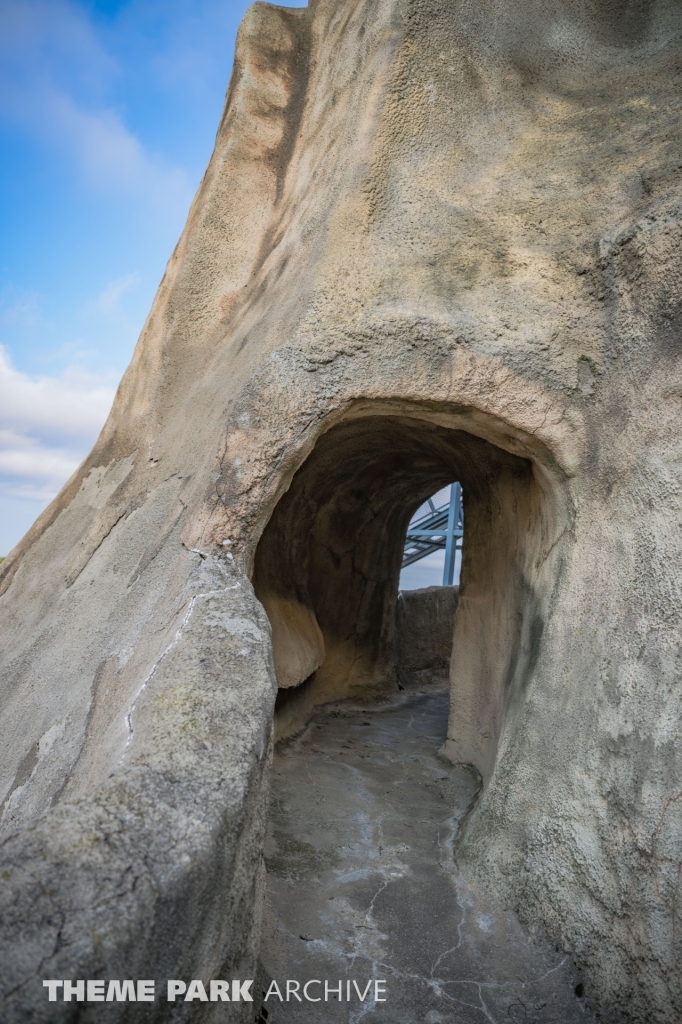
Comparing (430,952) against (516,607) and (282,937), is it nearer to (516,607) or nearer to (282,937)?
(282,937)

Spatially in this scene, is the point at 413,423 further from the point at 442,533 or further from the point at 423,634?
the point at 442,533

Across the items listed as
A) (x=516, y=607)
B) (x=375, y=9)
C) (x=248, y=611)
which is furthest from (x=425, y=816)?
(x=375, y=9)

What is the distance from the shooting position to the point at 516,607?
3568mm

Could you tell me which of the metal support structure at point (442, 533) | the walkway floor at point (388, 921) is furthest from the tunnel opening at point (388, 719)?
the metal support structure at point (442, 533)

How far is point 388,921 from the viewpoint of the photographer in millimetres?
2543

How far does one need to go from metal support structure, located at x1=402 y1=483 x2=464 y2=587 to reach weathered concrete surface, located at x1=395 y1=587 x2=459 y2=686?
3134 mm

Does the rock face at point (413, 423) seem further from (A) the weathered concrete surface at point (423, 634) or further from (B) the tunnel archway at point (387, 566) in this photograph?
(A) the weathered concrete surface at point (423, 634)

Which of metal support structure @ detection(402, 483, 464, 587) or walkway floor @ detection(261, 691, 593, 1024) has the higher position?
metal support structure @ detection(402, 483, 464, 587)

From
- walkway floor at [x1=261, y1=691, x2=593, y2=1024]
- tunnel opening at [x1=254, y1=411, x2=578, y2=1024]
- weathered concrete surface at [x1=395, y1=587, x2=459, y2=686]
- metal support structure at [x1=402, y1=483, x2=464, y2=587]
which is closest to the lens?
walkway floor at [x1=261, y1=691, x2=593, y2=1024]

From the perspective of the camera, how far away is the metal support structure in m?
11.6

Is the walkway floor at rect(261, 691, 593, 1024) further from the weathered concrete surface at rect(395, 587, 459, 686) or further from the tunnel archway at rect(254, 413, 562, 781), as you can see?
the weathered concrete surface at rect(395, 587, 459, 686)

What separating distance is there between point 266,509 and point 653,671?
55.0 inches

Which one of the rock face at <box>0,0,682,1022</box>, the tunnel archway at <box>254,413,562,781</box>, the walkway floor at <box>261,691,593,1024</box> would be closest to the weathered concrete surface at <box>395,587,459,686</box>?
the tunnel archway at <box>254,413,562,781</box>

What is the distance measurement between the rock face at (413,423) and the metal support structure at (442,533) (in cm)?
707
